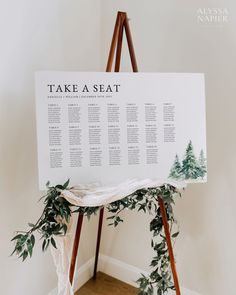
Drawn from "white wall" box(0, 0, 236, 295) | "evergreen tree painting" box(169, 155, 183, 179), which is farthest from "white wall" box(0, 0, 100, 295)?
"evergreen tree painting" box(169, 155, 183, 179)

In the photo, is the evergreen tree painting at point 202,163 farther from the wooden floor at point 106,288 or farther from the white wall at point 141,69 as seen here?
the wooden floor at point 106,288

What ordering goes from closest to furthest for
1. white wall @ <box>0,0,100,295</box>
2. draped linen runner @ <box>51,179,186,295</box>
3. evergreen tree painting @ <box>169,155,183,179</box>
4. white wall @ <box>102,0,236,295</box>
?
draped linen runner @ <box>51,179,186,295</box> < evergreen tree painting @ <box>169,155,183,179</box> < white wall @ <box>0,0,100,295</box> < white wall @ <box>102,0,236,295</box>

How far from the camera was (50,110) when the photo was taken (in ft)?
3.30

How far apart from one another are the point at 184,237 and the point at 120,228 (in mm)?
379

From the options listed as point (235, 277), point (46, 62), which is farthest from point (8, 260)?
point (235, 277)

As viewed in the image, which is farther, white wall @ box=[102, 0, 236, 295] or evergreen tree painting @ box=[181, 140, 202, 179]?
white wall @ box=[102, 0, 236, 295]

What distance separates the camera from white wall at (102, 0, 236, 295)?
4.32ft

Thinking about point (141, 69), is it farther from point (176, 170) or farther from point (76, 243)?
point (76, 243)

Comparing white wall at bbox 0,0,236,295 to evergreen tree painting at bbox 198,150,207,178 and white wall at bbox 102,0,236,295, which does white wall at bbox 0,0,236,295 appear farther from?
evergreen tree painting at bbox 198,150,207,178

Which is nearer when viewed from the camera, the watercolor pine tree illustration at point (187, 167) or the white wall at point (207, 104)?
the watercolor pine tree illustration at point (187, 167)

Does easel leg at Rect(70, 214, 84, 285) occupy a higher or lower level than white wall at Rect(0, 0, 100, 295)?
lower

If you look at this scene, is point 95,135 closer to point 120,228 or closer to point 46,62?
point 46,62

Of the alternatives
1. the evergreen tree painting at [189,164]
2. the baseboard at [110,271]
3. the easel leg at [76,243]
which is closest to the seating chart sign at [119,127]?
the evergreen tree painting at [189,164]

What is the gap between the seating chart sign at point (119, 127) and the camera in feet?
3.32
